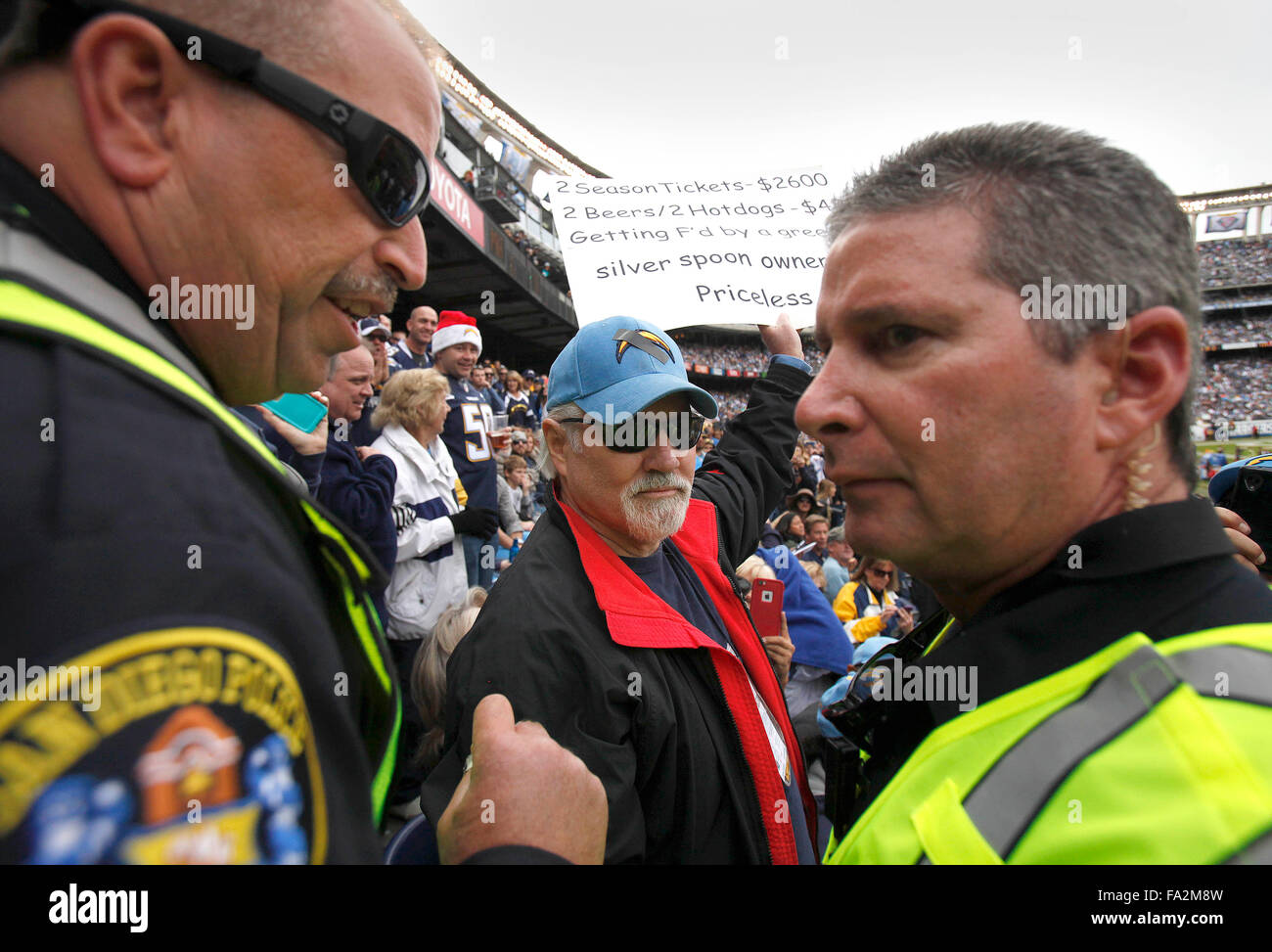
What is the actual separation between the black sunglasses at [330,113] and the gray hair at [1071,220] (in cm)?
86

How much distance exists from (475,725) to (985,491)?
3.27 ft

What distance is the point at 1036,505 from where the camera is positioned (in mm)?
1113

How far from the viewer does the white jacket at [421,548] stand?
4.18 m

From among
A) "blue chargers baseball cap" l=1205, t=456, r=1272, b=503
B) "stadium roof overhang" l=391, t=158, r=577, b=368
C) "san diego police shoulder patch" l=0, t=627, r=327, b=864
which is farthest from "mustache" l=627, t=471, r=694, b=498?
"stadium roof overhang" l=391, t=158, r=577, b=368

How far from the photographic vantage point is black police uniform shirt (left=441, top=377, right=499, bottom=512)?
17.8 ft

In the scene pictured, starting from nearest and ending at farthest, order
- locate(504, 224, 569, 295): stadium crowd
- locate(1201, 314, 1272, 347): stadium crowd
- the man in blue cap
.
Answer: the man in blue cap < locate(504, 224, 569, 295): stadium crowd < locate(1201, 314, 1272, 347): stadium crowd

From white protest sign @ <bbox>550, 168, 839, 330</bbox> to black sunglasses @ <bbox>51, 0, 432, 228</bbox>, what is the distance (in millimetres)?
2510

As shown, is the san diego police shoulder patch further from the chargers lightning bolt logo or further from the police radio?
the chargers lightning bolt logo

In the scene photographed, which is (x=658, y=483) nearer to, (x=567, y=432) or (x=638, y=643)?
(x=567, y=432)

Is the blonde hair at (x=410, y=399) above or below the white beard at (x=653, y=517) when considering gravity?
above

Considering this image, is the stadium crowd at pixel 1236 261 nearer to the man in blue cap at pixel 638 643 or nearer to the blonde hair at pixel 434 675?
the man in blue cap at pixel 638 643

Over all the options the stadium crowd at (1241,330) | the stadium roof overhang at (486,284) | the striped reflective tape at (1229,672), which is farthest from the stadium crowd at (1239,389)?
the striped reflective tape at (1229,672)
